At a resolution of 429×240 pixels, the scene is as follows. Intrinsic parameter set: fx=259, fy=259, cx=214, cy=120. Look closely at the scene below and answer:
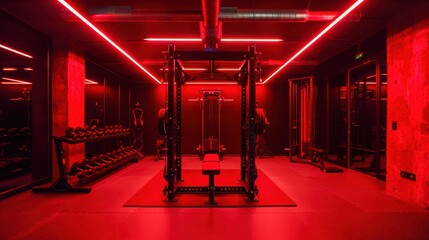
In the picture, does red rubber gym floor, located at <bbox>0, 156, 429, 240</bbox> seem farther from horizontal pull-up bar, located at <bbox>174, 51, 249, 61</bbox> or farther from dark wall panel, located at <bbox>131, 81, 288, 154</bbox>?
dark wall panel, located at <bbox>131, 81, 288, 154</bbox>

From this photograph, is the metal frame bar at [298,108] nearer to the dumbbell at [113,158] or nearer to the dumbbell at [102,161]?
the dumbbell at [113,158]

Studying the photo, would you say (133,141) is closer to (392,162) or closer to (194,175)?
(194,175)

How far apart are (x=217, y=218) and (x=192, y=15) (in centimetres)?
280

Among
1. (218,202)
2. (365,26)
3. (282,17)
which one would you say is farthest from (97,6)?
(365,26)

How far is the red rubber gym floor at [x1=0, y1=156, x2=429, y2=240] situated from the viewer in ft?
9.52

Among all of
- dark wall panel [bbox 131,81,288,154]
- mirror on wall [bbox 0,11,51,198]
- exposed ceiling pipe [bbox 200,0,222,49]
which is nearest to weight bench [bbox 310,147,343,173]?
dark wall panel [bbox 131,81,288,154]

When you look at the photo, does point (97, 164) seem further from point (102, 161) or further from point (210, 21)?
point (210, 21)

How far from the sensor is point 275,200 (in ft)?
13.4

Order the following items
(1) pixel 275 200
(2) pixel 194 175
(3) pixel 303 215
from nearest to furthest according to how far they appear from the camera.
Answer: (3) pixel 303 215 < (1) pixel 275 200 < (2) pixel 194 175

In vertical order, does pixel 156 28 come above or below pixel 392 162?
above

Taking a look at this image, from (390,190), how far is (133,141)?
8072 mm

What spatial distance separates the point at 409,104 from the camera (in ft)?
12.9

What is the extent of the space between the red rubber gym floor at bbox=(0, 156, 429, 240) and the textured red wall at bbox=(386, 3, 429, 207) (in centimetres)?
35

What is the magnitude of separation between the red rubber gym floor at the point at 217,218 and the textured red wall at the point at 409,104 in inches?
13.9
